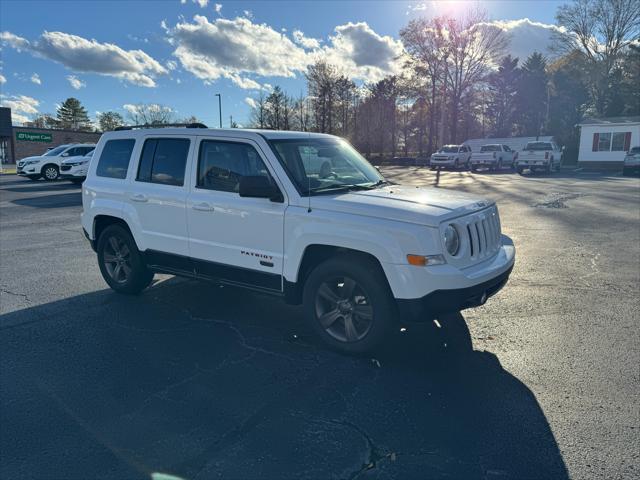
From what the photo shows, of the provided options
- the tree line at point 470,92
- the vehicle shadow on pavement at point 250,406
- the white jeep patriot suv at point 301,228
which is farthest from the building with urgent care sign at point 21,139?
the vehicle shadow on pavement at point 250,406

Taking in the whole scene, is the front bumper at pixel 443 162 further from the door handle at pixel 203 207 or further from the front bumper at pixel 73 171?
the door handle at pixel 203 207

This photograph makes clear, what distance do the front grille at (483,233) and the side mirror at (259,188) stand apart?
1687 mm

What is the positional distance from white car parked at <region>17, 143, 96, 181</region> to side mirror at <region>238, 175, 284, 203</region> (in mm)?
22596

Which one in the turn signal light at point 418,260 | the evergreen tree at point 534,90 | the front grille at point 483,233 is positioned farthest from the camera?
the evergreen tree at point 534,90

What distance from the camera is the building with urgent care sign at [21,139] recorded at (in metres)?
44.6

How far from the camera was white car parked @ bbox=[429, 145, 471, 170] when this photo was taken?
34781 mm

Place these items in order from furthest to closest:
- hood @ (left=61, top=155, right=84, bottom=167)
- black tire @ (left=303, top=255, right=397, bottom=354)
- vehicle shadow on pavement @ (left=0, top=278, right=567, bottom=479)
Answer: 1. hood @ (left=61, top=155, right=84, bottom=167)
2. black tire @ (left=303, top=255, right=397, bottom=354)
3. vehicle shadow on pavement @ (left=0, top=278, right=567, bottom=479)

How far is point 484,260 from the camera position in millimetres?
4227

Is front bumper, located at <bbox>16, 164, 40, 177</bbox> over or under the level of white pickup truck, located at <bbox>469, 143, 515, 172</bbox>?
under

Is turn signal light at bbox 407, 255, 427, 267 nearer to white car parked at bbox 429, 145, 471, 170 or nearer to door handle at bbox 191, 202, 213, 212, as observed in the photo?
door handle at bbox 191, 202, 213, 212

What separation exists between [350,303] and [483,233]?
136 cm

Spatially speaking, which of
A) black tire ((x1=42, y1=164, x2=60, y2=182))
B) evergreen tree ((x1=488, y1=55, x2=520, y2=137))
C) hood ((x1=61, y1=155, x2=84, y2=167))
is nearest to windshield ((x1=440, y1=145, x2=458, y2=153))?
hood ((x1=61, y1=155, x2=84, y2=167))

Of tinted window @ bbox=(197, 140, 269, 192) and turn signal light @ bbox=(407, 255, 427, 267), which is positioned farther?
tinted window @ bbox=(197, 140, 269, 192)

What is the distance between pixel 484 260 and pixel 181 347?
9.45 feet
